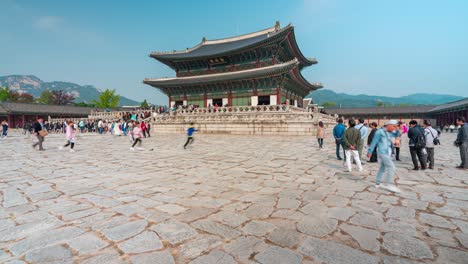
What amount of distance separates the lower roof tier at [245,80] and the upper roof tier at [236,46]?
2562 millimetres

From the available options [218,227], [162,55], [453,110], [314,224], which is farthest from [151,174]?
[453,110]

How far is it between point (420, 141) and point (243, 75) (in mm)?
19495

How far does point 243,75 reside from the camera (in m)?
24.4

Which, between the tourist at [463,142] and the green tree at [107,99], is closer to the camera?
the tourist at [463,142]

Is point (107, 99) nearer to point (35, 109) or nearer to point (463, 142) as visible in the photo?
point (35, 109)

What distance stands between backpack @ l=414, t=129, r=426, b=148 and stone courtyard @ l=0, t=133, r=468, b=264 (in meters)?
0.96

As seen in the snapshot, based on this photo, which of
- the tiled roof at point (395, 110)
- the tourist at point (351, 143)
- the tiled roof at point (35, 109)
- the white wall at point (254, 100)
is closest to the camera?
the tourist at point (351, 143)

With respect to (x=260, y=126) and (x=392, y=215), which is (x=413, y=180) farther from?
(x=260, y=126)

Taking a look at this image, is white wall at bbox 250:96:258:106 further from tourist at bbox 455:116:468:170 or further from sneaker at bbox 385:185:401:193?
sneaker at bbox 385:185:401:193

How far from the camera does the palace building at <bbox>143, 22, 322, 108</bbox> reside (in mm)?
23906

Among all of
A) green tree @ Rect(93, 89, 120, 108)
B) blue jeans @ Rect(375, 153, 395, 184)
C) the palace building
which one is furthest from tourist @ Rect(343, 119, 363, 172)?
green tree @ Rect(93, 89, 120, 108)

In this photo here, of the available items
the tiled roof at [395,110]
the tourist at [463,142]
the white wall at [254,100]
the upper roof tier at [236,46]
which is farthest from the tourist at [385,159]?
the tiled roof at [395,110]

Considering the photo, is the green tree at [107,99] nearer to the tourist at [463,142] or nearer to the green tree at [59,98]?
the green tree at [59,98]

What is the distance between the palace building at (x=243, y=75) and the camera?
2391 cm
